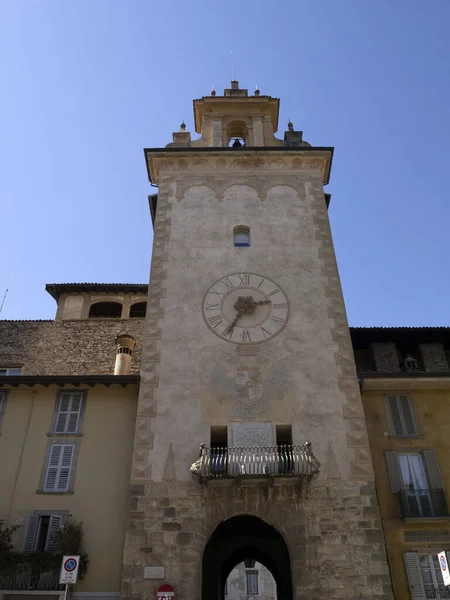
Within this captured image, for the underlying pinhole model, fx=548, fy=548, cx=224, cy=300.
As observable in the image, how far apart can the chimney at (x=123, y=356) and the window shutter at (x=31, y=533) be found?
5.79 meters

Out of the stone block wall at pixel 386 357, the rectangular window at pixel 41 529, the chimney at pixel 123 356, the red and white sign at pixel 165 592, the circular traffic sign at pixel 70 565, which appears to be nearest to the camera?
the circular traffic sign at pixel 70 565

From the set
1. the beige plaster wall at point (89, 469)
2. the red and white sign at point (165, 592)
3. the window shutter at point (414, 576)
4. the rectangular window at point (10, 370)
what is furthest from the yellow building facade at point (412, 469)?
the rectangular window at point (10, 370)

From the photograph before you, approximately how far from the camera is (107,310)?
2728cm

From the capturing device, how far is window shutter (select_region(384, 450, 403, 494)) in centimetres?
1505

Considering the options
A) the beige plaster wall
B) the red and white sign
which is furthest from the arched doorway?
the red and white sign

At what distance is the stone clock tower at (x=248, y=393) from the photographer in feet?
43.7

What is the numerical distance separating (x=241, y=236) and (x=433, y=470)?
9.77 metres

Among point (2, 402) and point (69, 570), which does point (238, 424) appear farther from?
point (2, 402)

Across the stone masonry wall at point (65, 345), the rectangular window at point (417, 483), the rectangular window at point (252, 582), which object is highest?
the stone masonry wall at point (65, 345)

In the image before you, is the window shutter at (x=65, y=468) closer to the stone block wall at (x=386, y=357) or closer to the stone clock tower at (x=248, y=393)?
the stone clock tower at (x=248, y=393)

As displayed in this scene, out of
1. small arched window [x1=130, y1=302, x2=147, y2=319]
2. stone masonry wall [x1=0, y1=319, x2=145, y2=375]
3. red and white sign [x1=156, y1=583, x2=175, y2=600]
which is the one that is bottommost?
red and white sign [x1=156, y1=583, x2=175, y2=600]

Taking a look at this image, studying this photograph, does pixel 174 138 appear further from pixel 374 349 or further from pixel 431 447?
pixel 431 447

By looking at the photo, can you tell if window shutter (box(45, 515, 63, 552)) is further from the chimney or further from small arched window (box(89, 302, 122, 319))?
small arched window (box(89, 302, 122, 319))

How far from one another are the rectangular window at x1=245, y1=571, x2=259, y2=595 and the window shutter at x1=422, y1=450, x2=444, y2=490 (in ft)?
98.6
